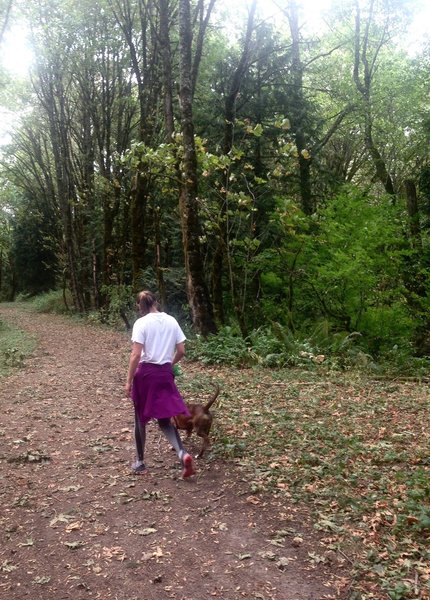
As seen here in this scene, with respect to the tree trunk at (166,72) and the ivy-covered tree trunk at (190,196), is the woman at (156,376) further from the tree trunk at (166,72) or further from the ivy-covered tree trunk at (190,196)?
the tree trunk at (166,72)

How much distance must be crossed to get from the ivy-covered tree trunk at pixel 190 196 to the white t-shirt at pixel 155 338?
267 inches

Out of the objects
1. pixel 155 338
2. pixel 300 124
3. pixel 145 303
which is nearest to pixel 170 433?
pixel 155 338

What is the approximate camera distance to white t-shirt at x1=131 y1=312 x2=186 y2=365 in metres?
5.41

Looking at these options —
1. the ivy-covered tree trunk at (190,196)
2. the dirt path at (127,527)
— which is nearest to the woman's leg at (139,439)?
the dirt path at (127,527)

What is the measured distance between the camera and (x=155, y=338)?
213 inches

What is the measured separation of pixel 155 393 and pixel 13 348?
10.9m

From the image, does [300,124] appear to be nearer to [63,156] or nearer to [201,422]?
[63,156]

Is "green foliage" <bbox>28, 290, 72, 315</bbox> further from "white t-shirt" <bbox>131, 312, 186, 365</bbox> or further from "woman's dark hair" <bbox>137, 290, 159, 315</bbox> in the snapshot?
"white t-shirt" <bbox>131, 312, 186, 365</bbox>

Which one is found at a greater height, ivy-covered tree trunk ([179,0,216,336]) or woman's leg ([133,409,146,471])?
ivy-covered tree trunk ([179,0,216,336])

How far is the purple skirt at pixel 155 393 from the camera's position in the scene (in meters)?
5.36

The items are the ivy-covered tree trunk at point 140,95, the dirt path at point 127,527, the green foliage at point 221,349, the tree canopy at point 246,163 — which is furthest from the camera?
the ivy-covered tree trunk at point 140,95

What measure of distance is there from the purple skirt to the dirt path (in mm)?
795

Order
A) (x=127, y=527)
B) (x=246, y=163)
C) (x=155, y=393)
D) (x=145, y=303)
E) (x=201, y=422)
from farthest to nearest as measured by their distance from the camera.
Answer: (x=246, y=163) < (x=201, y=422) < (x=145, y=303) < (x=155, y=393) < (x=127, y=527)

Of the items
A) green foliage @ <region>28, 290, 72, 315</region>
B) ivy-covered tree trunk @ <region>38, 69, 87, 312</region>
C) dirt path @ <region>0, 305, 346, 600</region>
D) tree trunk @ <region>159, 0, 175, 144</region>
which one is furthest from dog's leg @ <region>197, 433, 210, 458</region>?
green foliage @ <region>28, 290, 72, 315</region>
